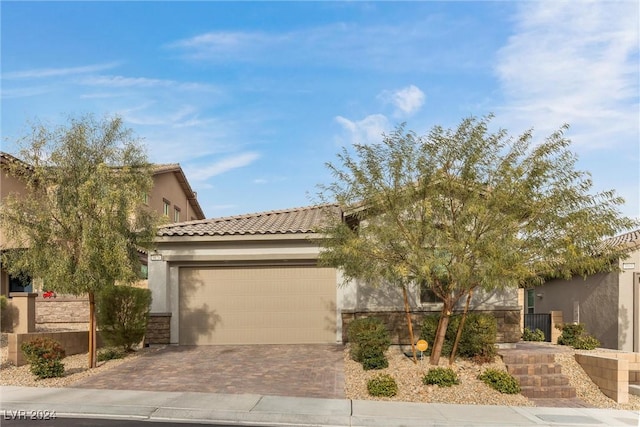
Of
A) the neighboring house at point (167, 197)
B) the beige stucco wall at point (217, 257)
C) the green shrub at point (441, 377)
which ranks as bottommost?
the green shrub at point (441, 377)

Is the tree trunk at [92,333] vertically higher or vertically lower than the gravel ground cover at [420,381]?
higher

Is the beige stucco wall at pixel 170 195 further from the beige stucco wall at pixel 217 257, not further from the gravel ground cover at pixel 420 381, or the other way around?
the gravel ground cover at pixel 420 381

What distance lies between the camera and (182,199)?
3612cm

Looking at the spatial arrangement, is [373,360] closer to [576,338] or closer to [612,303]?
[576,338]

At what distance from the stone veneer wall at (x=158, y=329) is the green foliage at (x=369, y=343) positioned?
246 inches

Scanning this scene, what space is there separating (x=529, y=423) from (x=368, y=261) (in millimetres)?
4559

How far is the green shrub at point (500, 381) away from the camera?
40.4 feet

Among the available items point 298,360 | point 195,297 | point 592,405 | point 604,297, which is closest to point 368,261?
point 298,360

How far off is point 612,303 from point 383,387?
1007 centimetres

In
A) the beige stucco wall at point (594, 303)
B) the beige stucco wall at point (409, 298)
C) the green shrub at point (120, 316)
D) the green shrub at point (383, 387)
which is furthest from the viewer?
the beige stucco wall at point (594, 303)

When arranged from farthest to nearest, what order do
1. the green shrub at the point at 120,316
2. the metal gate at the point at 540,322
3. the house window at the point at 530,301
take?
the house window at the point at 530,301
the metal gate at the point at 540,322
the green shrub at the point at 120,316

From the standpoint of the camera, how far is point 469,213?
11938mm

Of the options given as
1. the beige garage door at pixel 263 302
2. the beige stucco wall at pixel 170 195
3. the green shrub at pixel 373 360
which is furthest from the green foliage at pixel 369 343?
the beige stucco wall at pixel 170 195

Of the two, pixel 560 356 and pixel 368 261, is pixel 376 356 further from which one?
pixel 560 356
